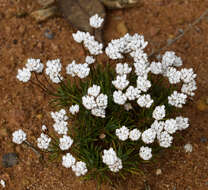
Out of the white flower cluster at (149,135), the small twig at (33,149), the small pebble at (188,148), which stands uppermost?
the small twig at (33,149)

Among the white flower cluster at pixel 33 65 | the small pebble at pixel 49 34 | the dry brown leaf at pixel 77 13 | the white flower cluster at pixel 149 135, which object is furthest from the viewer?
the small pebble at pixel 49 34

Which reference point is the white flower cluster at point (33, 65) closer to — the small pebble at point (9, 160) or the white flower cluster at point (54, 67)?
the white flower cluster at point (54, 67)

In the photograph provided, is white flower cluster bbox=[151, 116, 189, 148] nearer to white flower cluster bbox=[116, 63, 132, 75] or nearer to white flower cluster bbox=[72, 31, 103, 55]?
white flower cluster bbox=[116, 63, 132, 75]

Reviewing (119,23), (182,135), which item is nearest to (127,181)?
(182,135)

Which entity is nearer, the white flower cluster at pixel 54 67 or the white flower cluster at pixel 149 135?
the white flower cluster at pixel 149 135

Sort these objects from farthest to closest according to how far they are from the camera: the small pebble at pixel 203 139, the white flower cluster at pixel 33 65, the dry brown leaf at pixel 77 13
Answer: the dry brown leaf at pixel 77 13 → the small pebble at pixel 203 139 → the white flower cluster at pixel 33 65

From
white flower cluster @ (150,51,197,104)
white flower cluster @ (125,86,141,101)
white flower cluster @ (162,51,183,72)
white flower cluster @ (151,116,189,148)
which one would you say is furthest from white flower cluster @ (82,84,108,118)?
white flower cluster @ (162,51,183,72)

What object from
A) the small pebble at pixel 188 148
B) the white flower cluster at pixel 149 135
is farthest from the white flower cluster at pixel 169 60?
the small pebble at pixel 188 148

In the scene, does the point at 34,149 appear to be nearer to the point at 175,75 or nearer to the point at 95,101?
the point at 95,101
